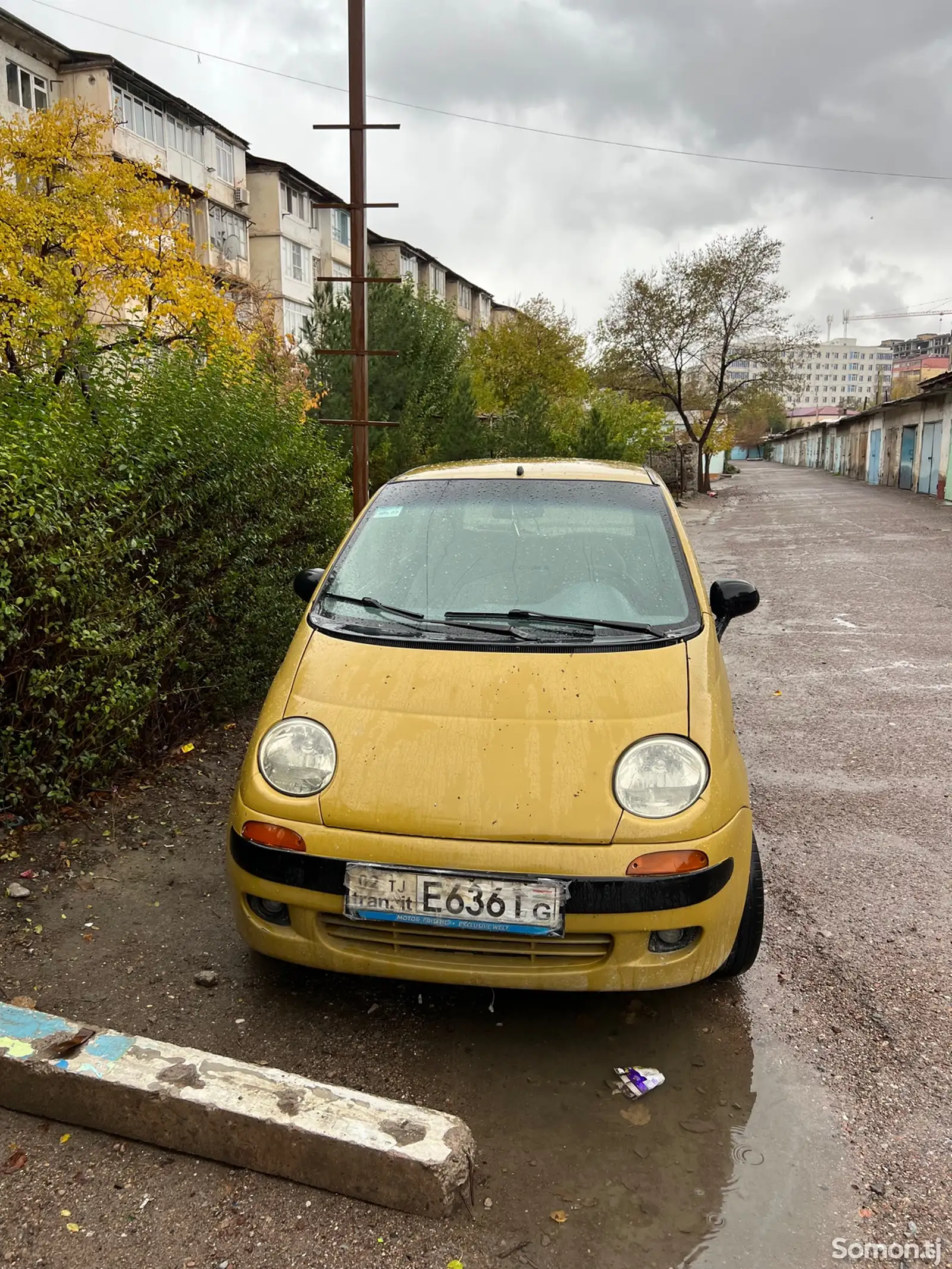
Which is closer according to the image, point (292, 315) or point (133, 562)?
point (133, 562)

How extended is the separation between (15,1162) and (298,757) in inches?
49.7

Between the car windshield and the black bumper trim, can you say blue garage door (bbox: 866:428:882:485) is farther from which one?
the black bumper trim

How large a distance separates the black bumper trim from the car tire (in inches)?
14.5

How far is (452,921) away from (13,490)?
237 centimetres

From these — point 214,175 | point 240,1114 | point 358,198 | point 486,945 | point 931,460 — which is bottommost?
point 240,1114

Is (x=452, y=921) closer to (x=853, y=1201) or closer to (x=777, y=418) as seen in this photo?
(x=853, y=1201)

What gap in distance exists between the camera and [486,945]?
8.36ft

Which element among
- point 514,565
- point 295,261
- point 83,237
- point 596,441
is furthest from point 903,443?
point 514,565

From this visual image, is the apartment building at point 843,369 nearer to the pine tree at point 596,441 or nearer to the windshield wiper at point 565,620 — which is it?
the pine tree at point 596,441

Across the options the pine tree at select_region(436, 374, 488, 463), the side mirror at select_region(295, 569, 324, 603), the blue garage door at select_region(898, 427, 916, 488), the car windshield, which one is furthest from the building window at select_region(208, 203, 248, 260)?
the car windshield

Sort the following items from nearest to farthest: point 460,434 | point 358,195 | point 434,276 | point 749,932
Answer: point 749,932
point 358,195
point 460,434
point 434,276

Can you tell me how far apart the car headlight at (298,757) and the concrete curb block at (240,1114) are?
2.57ft

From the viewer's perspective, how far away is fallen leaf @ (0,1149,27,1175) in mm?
2240

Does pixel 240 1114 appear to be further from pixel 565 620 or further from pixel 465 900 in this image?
pixel 565 620
